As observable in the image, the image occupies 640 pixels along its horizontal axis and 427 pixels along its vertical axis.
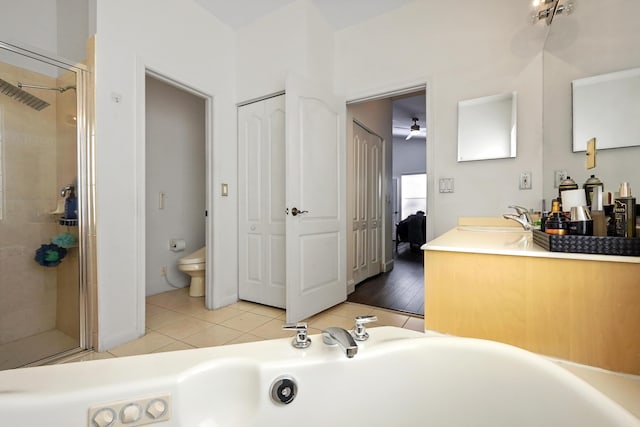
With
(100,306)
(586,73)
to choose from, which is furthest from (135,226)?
(586,73)

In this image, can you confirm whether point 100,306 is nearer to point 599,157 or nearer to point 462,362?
point 462,362

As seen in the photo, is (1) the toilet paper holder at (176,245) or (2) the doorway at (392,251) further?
(1) the toilet paper holder at (176,245)

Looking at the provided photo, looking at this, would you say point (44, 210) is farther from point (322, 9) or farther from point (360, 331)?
point (322, 9)

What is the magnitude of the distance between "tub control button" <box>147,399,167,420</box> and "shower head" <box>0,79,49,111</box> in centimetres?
212

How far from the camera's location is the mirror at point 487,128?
189 cm

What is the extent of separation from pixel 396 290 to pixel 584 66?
7.69ft

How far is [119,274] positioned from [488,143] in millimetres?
2737

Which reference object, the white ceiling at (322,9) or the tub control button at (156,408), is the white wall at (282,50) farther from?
the tub control button at (156,408)

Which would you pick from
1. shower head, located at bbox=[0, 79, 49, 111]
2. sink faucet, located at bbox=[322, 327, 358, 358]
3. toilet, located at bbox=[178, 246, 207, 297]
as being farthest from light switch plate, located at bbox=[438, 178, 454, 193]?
shower head, located at bbox=[0, 79, 49, 111]

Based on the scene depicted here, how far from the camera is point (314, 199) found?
2240 mm

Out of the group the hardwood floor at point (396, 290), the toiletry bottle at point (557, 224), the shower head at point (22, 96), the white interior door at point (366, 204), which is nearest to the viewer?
the toiletry bottle at point (557, 224)

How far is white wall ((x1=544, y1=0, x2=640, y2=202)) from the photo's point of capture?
906 millimetres

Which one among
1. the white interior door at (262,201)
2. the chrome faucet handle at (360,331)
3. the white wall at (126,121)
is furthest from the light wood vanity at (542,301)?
the white wall at (126,121)

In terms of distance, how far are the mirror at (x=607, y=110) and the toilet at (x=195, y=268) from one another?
9.19 feet
